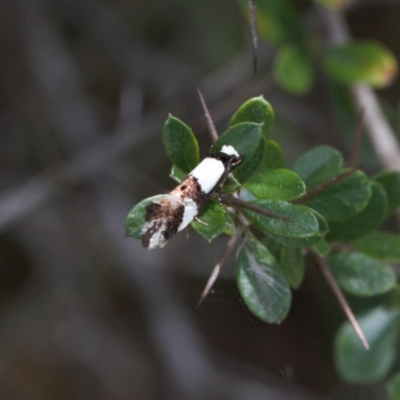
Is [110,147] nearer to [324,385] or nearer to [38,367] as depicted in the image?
[38,367]

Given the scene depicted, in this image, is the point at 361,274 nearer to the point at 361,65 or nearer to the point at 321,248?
the point at 321,248

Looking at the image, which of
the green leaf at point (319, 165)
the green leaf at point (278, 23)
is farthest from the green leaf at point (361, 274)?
the green leaf at point (278, 23)

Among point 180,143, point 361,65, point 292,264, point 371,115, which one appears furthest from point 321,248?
point 361,65

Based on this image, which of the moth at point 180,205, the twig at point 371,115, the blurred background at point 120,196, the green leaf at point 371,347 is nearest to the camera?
the moth at point 180,205

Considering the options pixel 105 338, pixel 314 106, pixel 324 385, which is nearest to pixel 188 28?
pixel 314 106

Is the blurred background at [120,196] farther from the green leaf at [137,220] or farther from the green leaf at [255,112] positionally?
the green leaf at [137,220]

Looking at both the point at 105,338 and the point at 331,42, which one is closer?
the point at 331,42

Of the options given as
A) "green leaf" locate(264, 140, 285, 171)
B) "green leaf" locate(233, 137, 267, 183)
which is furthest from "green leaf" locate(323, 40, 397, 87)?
"green leaf" locate(233, 137, 267, 183)
